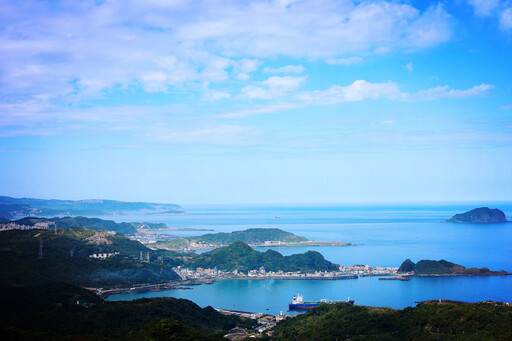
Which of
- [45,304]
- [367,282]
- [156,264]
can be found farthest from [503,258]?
[45,304]

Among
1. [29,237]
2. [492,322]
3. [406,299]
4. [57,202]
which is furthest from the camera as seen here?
[57,202]

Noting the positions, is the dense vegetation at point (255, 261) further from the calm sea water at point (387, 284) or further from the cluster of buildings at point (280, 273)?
the calm sea water at point (387, 284)

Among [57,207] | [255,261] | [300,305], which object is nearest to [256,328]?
[300,305]

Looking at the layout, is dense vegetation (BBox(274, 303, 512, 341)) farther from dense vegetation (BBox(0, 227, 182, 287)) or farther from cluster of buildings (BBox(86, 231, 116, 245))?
cluster of buildings (BBox(86, 231, 116, 245))

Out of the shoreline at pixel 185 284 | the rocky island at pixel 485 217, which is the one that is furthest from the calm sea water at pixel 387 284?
the rocky island at pixel 485 217

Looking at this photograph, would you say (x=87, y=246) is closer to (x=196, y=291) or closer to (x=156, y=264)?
(x=156, y=264)
